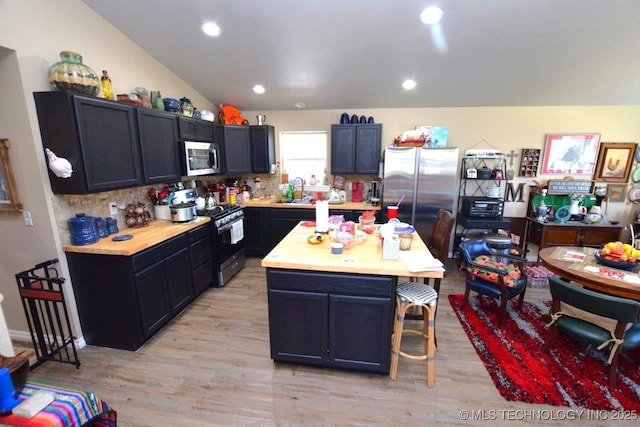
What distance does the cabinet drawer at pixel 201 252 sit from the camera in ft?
9.98

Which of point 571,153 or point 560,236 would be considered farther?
point 571,153

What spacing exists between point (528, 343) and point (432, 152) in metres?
2.43

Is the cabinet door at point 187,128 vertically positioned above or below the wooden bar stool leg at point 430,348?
above

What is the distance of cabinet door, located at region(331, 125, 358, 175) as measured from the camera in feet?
13.8

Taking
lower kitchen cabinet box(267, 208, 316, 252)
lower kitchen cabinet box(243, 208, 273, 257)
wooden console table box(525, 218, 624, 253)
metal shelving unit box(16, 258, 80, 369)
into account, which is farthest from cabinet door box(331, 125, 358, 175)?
metal shelving unit box(16, 258, 80, 369)

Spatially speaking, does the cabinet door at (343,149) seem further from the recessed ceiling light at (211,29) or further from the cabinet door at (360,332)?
the cabinet door at (360,332)

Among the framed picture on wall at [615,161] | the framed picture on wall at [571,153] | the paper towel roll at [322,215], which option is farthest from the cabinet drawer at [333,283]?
the framed picture on wall at [615,161]

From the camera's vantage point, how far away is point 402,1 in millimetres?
2354

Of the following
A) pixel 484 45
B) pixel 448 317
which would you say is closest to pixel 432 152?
pixel 484 45

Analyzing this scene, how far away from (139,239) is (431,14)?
10.8 ft

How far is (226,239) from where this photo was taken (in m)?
3.59

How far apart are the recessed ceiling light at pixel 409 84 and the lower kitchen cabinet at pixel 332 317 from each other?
2.82m

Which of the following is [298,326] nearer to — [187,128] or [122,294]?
[122,294]

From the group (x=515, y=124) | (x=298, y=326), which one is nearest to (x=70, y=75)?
(x=298, y=326)
